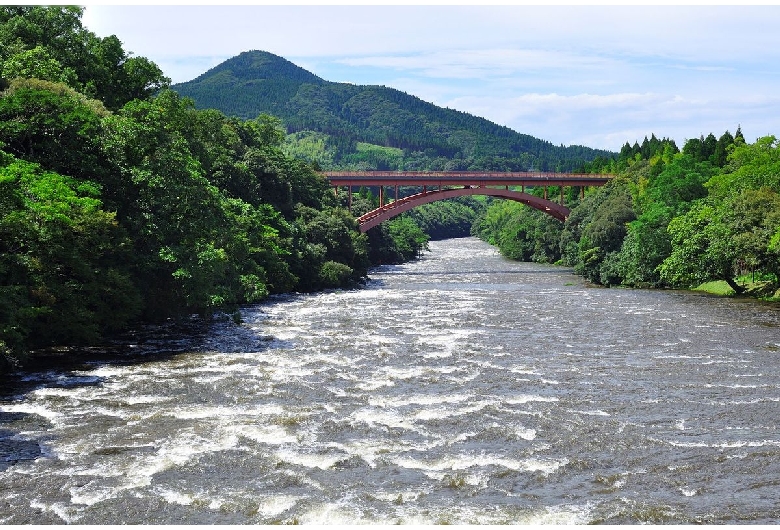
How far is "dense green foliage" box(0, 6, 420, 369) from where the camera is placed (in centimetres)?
3145

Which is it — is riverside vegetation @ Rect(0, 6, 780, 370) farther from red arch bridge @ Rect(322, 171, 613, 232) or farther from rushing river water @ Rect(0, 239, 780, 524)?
red arch bridge @ Rect(322, 171, 613, 232)

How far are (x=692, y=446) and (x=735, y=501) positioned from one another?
13.5 feet

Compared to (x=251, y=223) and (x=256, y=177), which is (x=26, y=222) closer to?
(x=251, y=223)

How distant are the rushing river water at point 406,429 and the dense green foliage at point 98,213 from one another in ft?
7.87

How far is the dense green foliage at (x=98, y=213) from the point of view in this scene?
31453 millimetres

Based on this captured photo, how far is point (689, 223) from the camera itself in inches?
2367

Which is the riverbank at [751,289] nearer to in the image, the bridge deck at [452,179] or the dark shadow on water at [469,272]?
the dark shadow on water at [469,272]

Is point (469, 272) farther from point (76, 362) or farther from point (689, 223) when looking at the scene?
point (76, 362)

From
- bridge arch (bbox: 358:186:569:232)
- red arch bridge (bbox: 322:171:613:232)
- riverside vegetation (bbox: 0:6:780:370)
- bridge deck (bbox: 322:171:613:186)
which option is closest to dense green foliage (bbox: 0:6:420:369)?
riverside vegetation (bbox: 0:6:780:370)

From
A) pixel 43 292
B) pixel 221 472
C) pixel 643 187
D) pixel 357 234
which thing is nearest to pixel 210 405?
pixel 221 472

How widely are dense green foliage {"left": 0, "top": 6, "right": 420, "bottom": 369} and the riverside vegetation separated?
0.09 metres

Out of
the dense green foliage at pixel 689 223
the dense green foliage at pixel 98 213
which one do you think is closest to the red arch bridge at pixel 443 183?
the dense green foliage at pixel 689 223

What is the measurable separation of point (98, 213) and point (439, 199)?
7079cm

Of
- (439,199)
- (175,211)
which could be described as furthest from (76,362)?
(439,199)
